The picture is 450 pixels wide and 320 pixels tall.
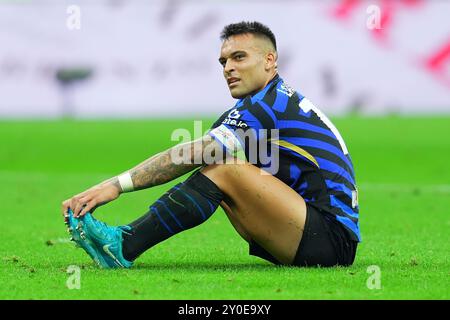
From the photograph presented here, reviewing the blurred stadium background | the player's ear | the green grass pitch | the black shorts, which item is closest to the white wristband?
the green grass pitch

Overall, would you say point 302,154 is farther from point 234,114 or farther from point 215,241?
point 215,241

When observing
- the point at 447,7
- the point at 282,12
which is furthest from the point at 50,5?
the point at 447,7

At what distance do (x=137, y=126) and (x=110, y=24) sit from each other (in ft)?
9.69

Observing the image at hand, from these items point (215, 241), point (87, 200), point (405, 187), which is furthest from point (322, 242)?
point (405, 187)

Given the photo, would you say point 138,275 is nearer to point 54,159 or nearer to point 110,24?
point 54,159

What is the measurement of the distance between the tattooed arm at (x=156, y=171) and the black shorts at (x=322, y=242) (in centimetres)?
72

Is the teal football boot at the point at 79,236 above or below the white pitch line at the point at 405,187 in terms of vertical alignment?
above

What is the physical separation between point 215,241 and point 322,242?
2.45 metres

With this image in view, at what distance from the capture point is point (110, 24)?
82.1 feet

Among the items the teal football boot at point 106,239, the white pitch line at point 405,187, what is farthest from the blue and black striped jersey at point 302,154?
the white pitch line at point 405,187

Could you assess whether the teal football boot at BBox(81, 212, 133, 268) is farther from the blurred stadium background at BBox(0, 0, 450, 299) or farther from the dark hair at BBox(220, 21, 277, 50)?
the blurred stadium background at BBox(0, 0, 450, 299)

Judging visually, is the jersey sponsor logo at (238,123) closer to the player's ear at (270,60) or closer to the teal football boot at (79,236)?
the player's ear at (270,60)

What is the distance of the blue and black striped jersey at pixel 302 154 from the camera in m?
6.05

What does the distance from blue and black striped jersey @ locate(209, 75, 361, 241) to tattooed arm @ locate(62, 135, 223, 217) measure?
0.16m
